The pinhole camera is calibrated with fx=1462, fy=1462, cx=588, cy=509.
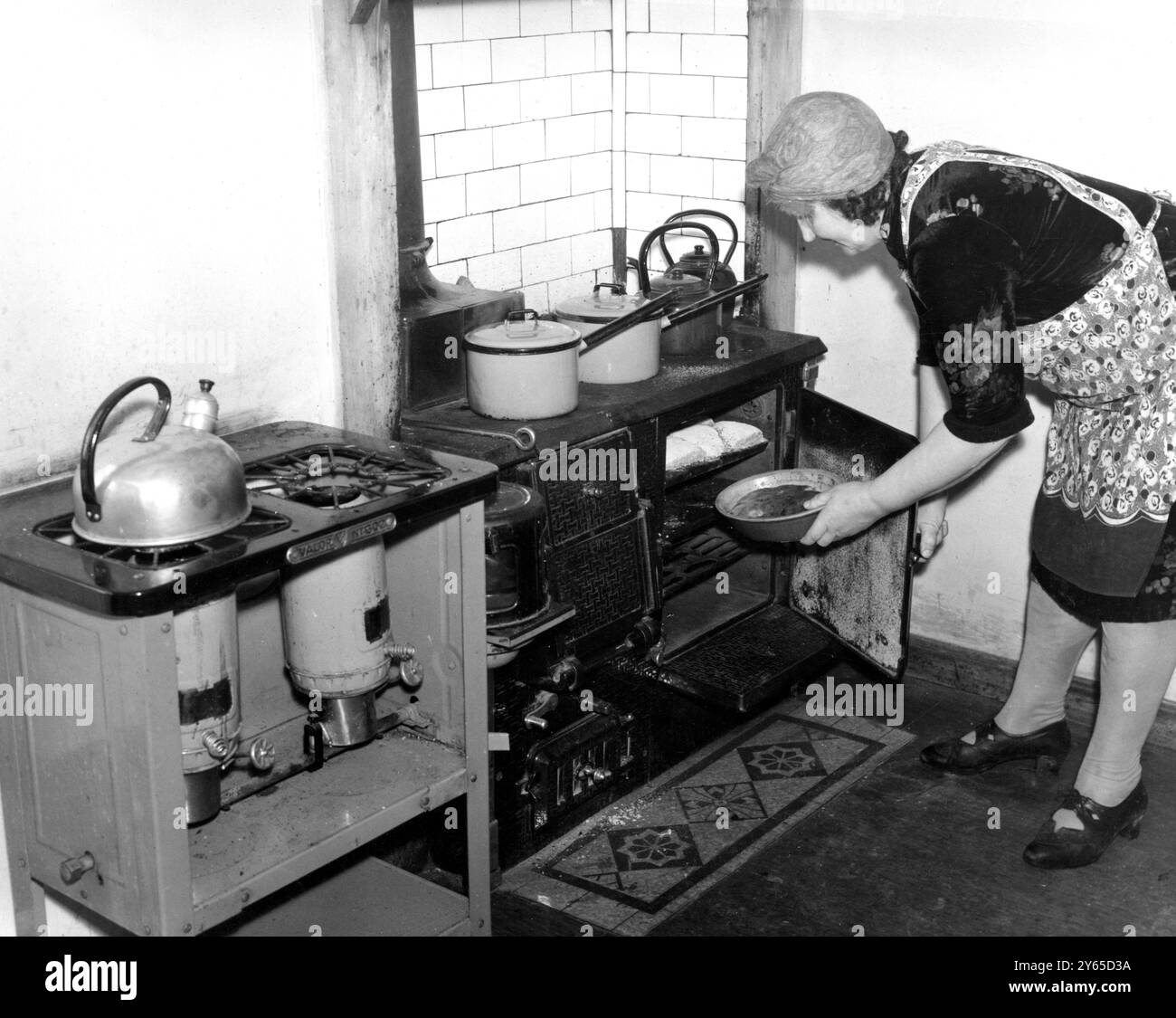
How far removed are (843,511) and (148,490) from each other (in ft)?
5.16

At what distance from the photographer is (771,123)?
13.1ft

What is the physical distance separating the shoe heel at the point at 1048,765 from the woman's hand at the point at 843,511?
892mm

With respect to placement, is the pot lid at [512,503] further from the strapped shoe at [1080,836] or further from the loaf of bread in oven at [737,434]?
the strapped shoe at [1080,836]

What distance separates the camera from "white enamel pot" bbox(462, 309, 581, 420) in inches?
128

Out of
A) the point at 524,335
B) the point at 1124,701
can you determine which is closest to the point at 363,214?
the point at 524,335

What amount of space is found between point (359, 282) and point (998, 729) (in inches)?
75.9

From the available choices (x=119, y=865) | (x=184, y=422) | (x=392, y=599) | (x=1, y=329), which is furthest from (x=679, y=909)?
(x=1, y=329)

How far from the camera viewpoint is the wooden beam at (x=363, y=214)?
3.03 m

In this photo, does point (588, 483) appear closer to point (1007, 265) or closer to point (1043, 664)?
point (1007, 265)

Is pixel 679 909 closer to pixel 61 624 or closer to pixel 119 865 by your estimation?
pixel 119 865

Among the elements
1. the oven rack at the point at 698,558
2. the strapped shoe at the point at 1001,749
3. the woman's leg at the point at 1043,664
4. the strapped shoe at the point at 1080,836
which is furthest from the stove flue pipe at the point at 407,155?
the strapped shoe at the point at 1080,836

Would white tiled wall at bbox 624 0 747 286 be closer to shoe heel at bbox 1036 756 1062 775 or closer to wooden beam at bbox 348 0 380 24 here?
wooden beam at bbox 348 0 380 24

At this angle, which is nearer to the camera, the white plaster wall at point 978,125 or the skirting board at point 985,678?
the white plaster wall at point 978,125

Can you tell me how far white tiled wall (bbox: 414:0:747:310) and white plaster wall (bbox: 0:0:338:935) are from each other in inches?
25.0
